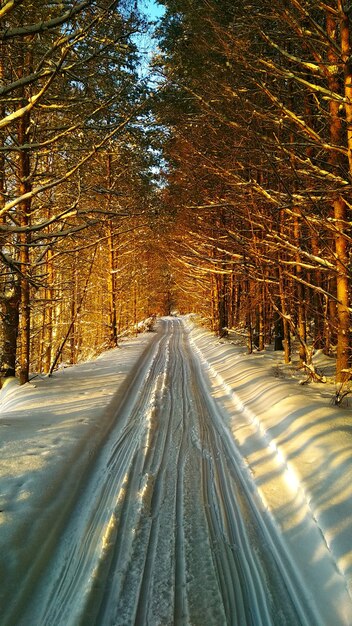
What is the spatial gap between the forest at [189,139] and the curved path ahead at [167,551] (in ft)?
8.69

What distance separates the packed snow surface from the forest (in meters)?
2.03

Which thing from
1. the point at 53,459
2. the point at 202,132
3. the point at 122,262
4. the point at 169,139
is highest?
the point at 169,139

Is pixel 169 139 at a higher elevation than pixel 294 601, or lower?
higher

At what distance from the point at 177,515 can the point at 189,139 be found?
34.1ft

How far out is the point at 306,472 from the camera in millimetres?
4129

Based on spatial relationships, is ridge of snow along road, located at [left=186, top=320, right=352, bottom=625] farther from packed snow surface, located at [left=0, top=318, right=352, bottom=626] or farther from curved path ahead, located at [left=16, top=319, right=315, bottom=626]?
curved path ahead, located at [left=16, top=319, right=315, bottom=626]

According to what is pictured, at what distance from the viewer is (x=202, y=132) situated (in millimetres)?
11047

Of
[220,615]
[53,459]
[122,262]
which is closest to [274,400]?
[53,459]

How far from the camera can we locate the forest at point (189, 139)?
5238 millimetres

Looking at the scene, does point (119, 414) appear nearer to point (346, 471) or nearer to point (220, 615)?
point (346, 471)

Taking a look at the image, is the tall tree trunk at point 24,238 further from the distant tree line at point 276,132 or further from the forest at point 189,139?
the distant tree line at point 276,132

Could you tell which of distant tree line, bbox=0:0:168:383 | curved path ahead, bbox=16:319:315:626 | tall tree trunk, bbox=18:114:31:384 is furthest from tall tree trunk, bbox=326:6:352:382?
tall tree trunk, bbox=18:114:31:384

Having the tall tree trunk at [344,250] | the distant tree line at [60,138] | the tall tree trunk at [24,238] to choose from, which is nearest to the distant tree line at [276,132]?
the tall tree trunk at [344,250]

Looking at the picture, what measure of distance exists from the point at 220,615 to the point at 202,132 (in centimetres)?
1143
